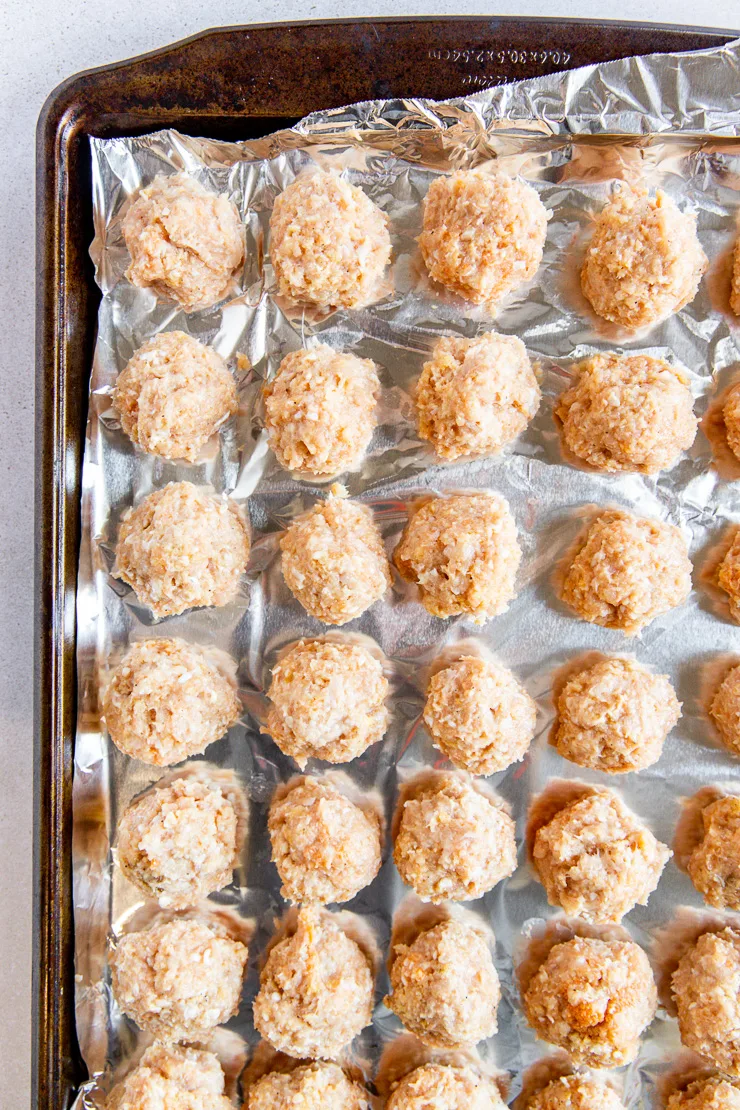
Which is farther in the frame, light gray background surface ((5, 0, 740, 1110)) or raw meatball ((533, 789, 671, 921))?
light gray background surface ((5, 0, 740, 1110))

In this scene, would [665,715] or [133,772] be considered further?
[133,772]

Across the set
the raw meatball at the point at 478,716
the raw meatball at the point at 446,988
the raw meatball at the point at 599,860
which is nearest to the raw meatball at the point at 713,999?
the raw meatball at the point at 599,860

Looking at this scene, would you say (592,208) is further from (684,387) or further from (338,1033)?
(338,1033)

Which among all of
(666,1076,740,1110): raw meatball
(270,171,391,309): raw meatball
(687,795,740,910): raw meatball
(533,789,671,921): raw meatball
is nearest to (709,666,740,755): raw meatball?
(687,795,740,910): raw meatball

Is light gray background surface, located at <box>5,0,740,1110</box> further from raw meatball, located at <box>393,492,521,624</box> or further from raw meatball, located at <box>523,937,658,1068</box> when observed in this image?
raw meatball, located at <box>523,937,658,1068</box>

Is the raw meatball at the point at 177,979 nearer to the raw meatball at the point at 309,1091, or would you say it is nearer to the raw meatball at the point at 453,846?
the raw meatball at the point at 309,1091

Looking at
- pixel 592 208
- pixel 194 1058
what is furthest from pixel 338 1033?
pixel 592 208

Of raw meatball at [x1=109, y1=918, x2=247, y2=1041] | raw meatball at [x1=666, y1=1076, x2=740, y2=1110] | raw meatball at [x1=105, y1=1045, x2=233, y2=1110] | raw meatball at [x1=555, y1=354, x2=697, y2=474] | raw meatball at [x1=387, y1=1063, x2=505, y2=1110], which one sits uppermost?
raw meatball at [x1=555, y1=354, x2=697, y2=474]
